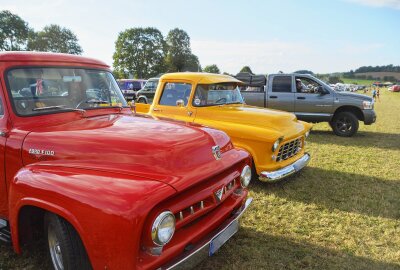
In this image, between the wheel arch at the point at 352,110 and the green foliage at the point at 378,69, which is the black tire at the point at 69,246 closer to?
the wheel arch at the point at 352,110

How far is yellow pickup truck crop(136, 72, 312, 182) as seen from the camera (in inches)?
199

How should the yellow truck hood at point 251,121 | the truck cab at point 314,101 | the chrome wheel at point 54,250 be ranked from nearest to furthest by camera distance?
the chrome wheel at point 54,250, the yellow truck hood at point 251,121, the truck cab at point 314,101

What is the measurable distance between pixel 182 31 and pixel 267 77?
74308 millimetres

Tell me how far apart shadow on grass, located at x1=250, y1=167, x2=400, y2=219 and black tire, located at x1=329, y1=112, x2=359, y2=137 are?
4723 mm

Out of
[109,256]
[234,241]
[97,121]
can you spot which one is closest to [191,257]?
[109,256]

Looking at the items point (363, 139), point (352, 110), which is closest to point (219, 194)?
point (363, 139)

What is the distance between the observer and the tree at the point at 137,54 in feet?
234

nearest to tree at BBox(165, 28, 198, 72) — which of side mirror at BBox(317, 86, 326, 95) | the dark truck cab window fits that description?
the dark truck cab window

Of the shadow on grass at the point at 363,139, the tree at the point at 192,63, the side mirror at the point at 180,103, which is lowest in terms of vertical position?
the shadow on grass at the point at 363,139

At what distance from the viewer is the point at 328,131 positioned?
1174 centimetres

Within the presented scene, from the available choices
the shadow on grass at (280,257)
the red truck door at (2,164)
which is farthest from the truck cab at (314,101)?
the red truck door at (2,164)

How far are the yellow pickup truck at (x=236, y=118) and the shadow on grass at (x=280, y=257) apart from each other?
1428 mm

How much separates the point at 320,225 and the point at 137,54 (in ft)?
235

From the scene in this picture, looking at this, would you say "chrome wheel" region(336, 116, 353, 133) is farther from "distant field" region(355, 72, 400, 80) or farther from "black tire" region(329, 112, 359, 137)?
"distant field" region(355, 72, 400, 80)
